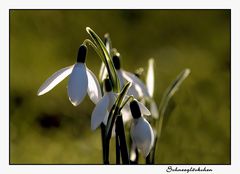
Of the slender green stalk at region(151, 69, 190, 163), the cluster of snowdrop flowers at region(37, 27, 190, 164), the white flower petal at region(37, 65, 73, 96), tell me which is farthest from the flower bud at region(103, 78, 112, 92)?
the slender green stalk at region(151, 69, 190, 163)

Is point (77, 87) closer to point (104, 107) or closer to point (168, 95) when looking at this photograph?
point (104, 107)

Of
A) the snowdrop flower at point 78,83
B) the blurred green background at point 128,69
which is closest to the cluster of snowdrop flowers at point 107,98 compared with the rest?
the snowdrop flower at point 78,83

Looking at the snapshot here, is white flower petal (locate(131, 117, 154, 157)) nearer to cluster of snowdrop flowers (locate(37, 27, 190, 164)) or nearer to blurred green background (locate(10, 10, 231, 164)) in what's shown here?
cluster of snowdrop flowers (locate(37, 27, 190, 164))

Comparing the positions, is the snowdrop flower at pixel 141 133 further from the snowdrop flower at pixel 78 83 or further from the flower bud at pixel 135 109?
the snowdrop flower at pixel 78 83

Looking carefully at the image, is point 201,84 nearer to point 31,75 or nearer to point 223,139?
point 223,139

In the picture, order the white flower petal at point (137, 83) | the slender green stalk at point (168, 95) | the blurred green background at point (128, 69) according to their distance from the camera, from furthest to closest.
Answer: the blurred green background at point (128, 69)
the slender green stalk at point (168, 95)
the white flower petal at point (137, 83)

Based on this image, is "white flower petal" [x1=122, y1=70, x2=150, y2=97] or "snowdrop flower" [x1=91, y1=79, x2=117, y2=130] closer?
"snowdrop flower" [x1=91, y1=79, x2=117, y2=130]

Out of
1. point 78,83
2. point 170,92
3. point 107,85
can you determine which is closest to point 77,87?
point 78,83
